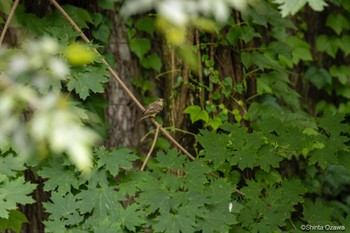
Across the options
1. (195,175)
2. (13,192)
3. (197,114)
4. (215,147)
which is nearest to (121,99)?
(197,114)

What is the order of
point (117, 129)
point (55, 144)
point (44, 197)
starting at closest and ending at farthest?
point (55, 144) < point (44, 197) < point (117, 129)

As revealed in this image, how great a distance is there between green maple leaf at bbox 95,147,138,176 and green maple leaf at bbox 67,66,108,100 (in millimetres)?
251

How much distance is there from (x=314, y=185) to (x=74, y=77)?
2.22m

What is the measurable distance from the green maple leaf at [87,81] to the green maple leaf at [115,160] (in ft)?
0.82

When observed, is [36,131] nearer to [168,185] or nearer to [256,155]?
[168,185]

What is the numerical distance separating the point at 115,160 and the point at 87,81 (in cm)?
34

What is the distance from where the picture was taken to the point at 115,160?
1.94m

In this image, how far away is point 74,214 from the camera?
1883mm

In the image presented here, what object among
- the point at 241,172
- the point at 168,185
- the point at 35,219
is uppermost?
the point at 168,185

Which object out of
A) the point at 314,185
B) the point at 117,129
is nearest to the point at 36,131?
the point at 117,129

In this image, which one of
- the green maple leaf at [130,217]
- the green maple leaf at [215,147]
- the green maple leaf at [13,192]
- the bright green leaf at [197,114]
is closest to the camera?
the green maple leaf at [13,192]

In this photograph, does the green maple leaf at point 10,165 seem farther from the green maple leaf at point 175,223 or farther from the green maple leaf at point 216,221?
the green maple leaf at point 216,221

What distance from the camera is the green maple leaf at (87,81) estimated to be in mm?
1938

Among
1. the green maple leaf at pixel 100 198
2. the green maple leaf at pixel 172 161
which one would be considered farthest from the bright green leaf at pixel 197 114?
the green maple leaf at pixel 100 198
